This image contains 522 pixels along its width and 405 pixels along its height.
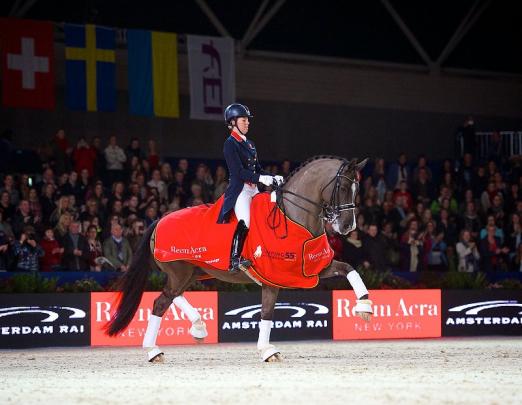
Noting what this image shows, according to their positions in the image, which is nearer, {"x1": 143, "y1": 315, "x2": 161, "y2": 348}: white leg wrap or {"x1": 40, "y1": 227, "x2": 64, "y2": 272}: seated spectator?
{"x1": 143, "y1": 315, "x2": 161, "y2": 348}: white leg wrap

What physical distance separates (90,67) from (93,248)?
7024 millimetres

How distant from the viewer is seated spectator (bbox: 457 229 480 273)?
21.5 meters

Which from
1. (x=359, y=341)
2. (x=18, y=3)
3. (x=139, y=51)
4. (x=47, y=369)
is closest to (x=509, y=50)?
(x=139, y=51)

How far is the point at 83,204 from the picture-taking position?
67.1 ft

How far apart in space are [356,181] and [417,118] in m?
19.8

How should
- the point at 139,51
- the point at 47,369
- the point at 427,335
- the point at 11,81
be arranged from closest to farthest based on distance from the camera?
the point at 47,369 → the point at 427,335 → the point at 11,81 → the point at 139,51

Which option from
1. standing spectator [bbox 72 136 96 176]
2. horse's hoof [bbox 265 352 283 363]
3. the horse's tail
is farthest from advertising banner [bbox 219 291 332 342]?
standing spectator [bbox 72 136 96 176]

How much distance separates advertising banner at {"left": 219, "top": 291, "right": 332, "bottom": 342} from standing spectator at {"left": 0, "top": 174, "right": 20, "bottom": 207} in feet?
15.9

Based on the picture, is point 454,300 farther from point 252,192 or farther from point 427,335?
point 252,192

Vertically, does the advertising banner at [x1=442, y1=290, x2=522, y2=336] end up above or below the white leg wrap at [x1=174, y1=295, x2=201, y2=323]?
below

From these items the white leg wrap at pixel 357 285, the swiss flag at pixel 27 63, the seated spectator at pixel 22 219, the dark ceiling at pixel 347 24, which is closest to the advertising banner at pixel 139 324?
the seated spectator at pixel 22 219

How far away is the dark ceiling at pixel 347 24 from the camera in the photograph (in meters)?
27.0

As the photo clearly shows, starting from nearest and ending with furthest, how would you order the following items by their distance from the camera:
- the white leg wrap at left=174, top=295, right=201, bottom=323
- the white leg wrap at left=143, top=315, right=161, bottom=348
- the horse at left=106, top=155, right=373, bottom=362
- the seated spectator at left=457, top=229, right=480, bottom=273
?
the horse at left=106, top=155, right=373, bottom=362
the white leg wrap at left=143, top=315, right=161, bottom=348
the white leg wrap at left=174, top=295, right=201, bottom=323
the seated spectator at left=457, top=229, right=480, bottom=273

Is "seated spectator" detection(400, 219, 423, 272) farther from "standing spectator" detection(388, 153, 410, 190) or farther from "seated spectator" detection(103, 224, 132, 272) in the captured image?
"seated spectator" detection(103, 224, 132, 272)
